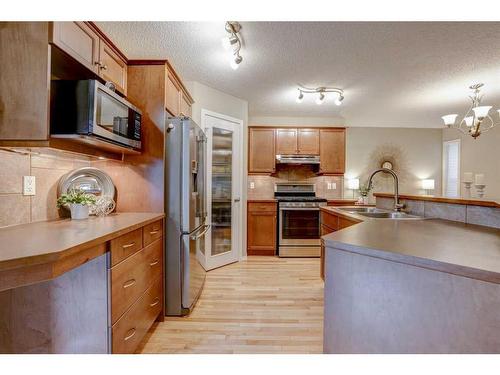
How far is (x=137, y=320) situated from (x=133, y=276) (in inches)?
11.4

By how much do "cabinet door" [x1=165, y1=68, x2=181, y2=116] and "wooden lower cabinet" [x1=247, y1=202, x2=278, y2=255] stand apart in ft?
6.62

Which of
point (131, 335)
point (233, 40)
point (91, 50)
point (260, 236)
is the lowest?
point (131, 335)

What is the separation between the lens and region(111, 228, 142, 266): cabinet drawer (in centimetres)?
138

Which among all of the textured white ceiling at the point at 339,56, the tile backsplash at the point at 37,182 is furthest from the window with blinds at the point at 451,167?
the tile backsplash at the point at 37,182

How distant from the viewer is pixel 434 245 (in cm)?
113

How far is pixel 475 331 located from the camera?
85 centimetres

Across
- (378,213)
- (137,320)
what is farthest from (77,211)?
(378,213)

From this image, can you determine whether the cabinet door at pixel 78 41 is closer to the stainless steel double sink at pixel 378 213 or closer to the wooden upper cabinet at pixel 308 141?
the stainless steel double sink at pixel 378 213

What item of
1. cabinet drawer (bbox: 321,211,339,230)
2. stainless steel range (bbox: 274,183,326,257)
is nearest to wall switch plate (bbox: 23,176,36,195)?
cabinet drawer (bbox: 321,211,339,230)

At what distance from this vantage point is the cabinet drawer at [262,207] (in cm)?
410

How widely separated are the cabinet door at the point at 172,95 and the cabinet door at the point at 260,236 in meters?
2.09

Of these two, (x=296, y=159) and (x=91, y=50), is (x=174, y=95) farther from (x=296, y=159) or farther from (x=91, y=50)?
(x=296, y=159)

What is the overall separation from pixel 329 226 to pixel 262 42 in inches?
75.0
